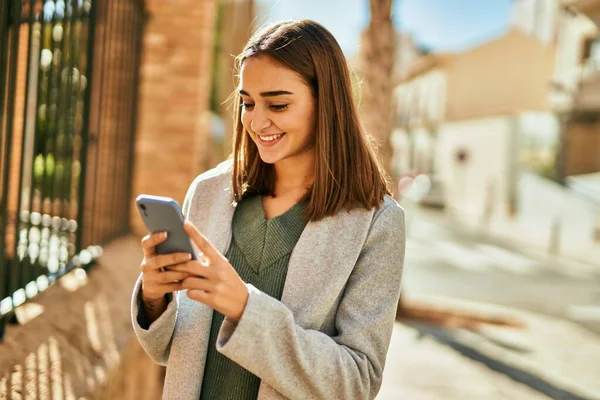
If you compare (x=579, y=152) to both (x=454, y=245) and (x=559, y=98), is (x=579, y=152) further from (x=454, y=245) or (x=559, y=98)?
(x=454, y=245)

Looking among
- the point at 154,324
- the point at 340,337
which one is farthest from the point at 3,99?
the point at 340,337

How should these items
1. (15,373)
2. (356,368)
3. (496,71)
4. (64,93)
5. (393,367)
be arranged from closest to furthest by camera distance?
(356,368)
(15,373)
(64,93)
(393,367)
(496,71)

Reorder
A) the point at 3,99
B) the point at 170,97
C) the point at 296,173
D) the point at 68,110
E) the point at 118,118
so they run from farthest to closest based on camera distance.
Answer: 1. the point at 170,97
2. the point at 118,118
3. the point at 68,110
4. the point at 3,99
5. the point at 296,173

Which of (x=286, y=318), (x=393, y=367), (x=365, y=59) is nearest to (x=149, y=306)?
(x=286, y=318)

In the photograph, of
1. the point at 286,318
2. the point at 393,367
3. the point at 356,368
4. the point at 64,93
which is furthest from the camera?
the point at 393,367

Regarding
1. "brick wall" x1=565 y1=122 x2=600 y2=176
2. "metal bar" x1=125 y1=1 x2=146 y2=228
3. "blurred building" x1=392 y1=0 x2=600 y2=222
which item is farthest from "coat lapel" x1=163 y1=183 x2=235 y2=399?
"brick wall" x1=565 y1=122 x2=600 y2=176

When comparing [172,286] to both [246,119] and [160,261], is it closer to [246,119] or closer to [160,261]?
[160,261]

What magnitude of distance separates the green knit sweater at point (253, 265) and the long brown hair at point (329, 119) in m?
0.08

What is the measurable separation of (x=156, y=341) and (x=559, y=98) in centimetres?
2578

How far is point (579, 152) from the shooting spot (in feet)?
85.9

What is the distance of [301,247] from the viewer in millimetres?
1853

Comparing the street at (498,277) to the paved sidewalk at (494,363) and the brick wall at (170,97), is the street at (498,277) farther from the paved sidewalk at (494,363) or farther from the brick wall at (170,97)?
the brick wall at (170,97)

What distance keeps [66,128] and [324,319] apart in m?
2.41

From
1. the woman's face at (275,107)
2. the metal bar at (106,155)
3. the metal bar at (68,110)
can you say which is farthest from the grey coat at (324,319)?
the metal bar at (106,155)
